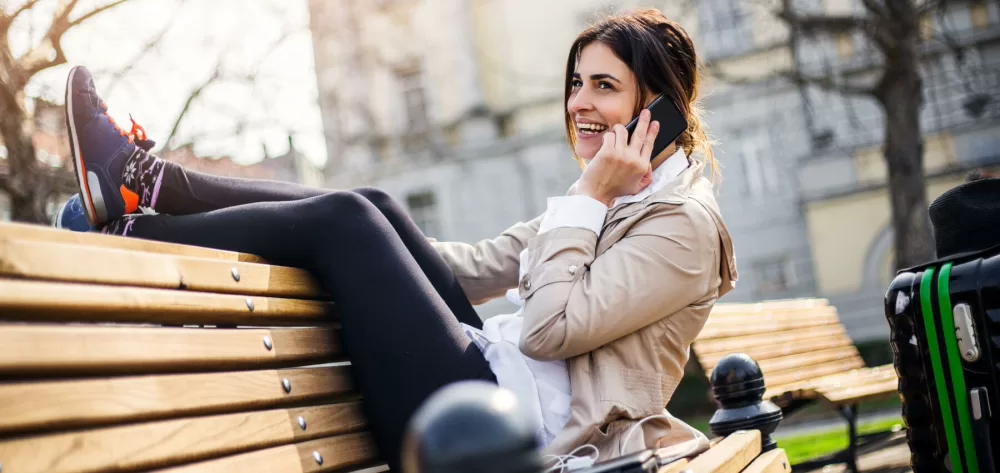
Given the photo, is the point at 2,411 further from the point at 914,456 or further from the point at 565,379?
the point at 914,456

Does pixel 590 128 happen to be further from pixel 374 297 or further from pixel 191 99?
pixel 191 99

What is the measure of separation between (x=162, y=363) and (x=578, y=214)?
1.24 meters

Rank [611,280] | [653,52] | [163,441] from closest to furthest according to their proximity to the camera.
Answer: [163,441]
[611,280]
[653,52]

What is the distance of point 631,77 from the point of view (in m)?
3.11

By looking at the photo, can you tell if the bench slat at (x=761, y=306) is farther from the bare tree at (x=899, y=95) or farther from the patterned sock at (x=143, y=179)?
the bare tree at (x=899, y=95)

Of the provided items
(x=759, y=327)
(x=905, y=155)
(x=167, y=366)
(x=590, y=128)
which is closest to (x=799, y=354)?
(x=759, y=327)

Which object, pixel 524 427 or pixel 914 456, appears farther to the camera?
pixel 914 456

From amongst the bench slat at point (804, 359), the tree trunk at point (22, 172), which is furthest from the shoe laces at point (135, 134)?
the tree trunk at point (22, 172)

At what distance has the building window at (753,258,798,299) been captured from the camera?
71.4 feet

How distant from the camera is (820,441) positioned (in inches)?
309

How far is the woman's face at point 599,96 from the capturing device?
3100 millimetres

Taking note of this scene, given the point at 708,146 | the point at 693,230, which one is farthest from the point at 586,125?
the point at 693,230

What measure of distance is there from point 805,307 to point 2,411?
230 inches

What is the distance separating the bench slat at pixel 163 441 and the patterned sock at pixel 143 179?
87 cm
